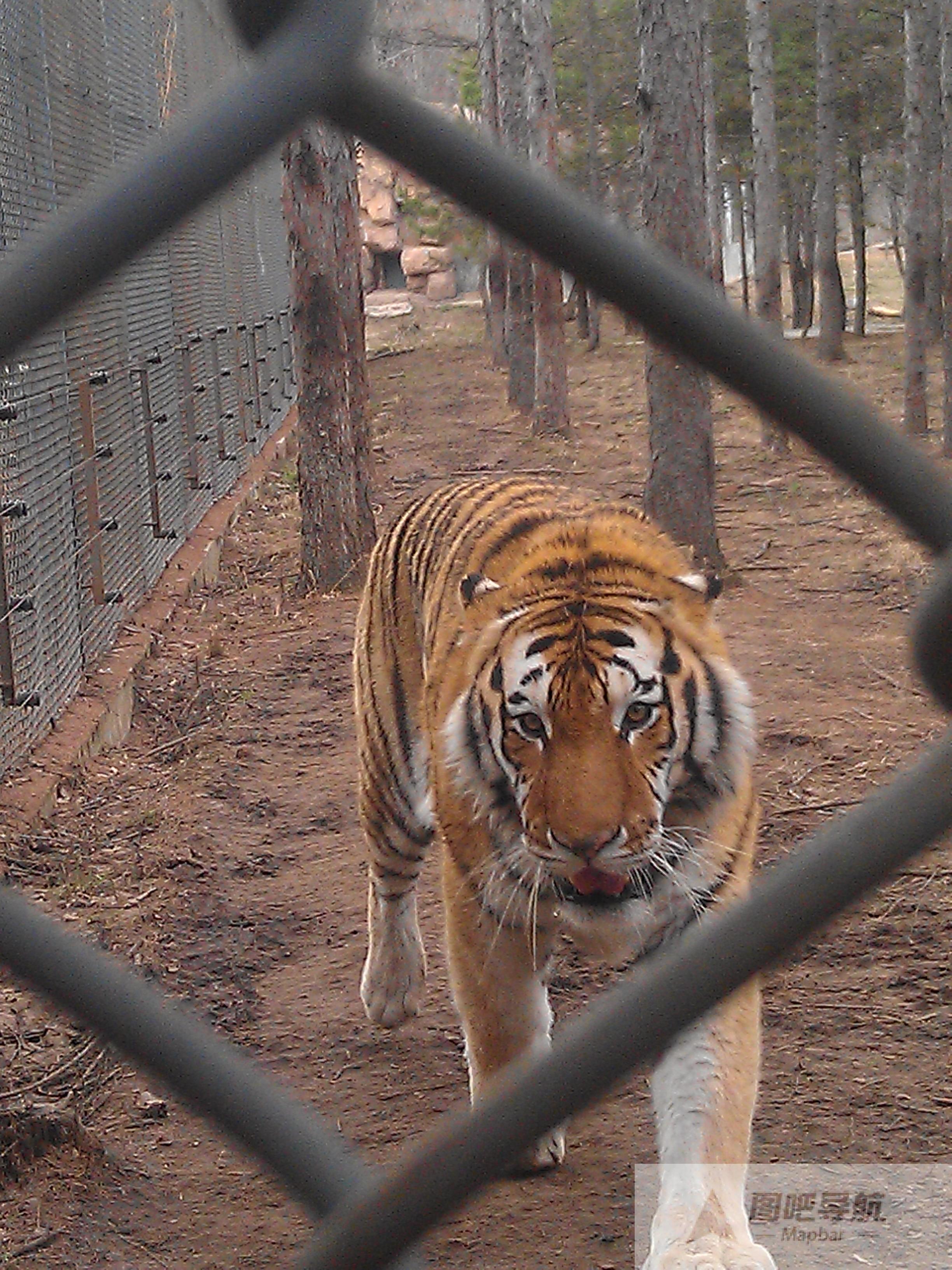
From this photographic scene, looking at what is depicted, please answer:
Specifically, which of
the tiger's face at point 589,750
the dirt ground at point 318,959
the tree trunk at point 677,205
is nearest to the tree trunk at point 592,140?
the tree trunk at point 677,205

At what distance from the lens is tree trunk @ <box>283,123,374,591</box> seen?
9500mm

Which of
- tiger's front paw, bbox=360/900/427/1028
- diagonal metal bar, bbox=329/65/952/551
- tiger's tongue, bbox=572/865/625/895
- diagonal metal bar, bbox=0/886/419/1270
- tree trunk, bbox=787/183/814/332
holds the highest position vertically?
tree trunk, bbox=787/183/814/332

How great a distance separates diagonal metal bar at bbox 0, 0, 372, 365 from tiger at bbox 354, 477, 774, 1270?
215 centimetres

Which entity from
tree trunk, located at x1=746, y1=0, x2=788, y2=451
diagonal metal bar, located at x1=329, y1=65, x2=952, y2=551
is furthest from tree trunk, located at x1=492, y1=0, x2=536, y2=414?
diagonal metal bar, located at x1=329, y1=65, x2=952, y2=551

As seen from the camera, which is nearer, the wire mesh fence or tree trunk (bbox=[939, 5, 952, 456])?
the wire mesh fence

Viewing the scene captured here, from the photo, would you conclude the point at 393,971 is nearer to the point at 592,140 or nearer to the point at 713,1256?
the point at 713,1256

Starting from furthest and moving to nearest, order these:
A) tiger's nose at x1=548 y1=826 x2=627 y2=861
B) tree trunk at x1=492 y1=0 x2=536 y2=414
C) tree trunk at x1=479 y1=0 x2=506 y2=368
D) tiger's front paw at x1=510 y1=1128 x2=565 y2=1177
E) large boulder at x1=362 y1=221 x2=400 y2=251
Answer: large boulder at x1=362 y1=221 x2=400 y2=251
tree trunk at x1=479 y1=0 x2=506 y2=368
tree trunk at x1=492 y1=0 x2=536 y2=414
tiger's front paw at x1=510 y1=1128 x2=565 y2=1177
tiger's nose at x1=548 y1=826 x2=627 y2=861

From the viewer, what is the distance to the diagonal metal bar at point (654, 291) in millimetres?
762

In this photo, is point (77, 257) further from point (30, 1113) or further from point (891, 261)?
point (891, 261)

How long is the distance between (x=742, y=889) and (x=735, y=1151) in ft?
1.69

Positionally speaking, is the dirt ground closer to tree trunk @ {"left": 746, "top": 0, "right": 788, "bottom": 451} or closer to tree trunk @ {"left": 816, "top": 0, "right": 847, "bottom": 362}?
tree trunk @ {"left": 746, "top": 0, "right": 788, "bottom": 451}

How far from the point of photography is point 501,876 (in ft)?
10.4

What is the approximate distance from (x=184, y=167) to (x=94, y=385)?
675 cm

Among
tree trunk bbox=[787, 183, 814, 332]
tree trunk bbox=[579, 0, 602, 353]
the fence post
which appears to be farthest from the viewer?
tree trunk bbox=[787, 183, 814, 332]
